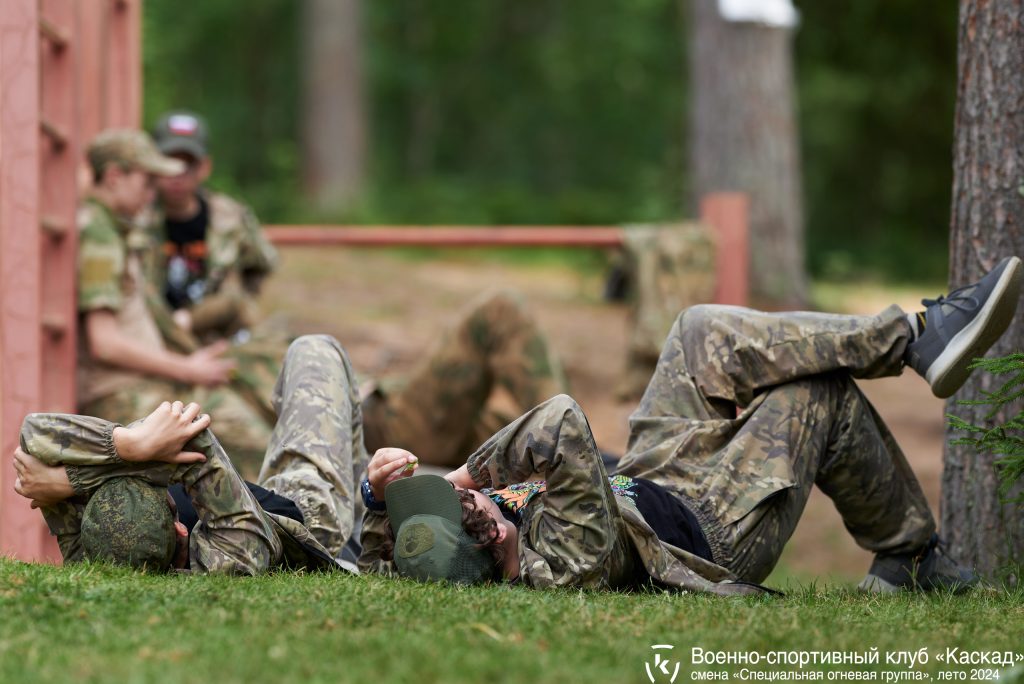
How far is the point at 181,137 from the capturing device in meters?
7.02

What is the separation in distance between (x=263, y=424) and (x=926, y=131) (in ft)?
40.0

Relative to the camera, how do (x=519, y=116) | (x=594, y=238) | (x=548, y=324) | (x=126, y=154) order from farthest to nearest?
(x=519, y=116) → (x=548, y=324) → (x=594, y=238) → (x=126, y=154)

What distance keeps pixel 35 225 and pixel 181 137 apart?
6.66 feet

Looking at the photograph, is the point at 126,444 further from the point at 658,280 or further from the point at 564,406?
the point at 658,280

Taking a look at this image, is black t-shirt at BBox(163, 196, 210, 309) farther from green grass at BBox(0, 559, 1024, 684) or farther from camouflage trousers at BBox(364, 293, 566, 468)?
green grass at BBox(0, 559, 1024, 684)

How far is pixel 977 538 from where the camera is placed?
4.42 metres

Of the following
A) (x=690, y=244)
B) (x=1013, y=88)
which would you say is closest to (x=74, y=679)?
(x=1013, y=88)

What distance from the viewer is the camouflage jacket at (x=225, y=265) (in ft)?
22.5

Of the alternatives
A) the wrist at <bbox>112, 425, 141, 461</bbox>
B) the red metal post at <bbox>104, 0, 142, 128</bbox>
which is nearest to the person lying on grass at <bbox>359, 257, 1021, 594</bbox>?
the wrist at <bbox>112, 425, 141, 461</bbox>

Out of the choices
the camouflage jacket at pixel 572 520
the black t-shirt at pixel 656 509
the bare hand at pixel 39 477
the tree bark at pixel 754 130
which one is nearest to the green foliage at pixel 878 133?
the tree bark at pixel 754 130

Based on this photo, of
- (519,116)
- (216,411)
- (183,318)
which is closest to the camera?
(216,411)

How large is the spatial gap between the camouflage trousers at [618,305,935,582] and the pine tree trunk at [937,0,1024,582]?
45cm

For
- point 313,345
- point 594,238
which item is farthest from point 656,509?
point 594,238

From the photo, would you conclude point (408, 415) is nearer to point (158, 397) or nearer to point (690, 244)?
point (158, 397)
